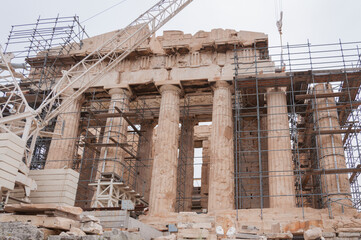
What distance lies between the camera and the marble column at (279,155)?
22797 mm

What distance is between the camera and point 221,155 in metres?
24.4

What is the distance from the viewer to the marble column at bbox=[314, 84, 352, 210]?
863 inches

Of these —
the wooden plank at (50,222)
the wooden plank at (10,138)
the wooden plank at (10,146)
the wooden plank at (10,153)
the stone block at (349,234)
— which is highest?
the wooden plank at (10,138)

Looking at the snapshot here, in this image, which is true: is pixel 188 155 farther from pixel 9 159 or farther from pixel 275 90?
pixel 9 159

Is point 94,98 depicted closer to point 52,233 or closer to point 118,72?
point 118,72

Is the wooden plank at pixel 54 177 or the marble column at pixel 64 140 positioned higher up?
the marble column at pixel 64 140

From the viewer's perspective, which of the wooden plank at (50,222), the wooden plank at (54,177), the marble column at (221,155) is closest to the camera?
the wooden plank at (50,222)

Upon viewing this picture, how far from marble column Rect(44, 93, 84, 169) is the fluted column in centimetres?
600

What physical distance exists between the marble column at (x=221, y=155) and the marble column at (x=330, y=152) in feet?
16.6

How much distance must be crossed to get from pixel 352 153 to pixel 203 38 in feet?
39.6

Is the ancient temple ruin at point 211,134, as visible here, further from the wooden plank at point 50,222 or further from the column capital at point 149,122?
the wooden plank at point 50,222

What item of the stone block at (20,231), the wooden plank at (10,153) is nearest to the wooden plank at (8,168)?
the wooden plank at (10,153)

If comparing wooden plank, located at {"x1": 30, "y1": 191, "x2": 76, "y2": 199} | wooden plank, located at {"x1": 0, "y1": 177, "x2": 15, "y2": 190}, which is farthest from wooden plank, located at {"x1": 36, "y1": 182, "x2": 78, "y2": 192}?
wooden plank, located at {"x1": 0, "y1": 177, "x2": 15, "y2": 190}

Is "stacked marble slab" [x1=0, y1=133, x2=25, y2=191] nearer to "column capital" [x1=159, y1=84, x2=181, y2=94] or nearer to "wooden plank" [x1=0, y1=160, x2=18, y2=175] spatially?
"wooden plank" [x1=0, y1=160, x2=18, y2=175]
